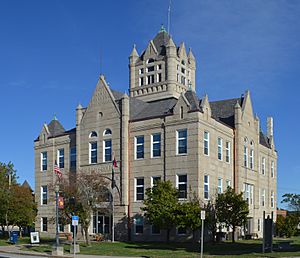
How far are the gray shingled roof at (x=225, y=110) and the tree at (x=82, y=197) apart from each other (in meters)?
17.5

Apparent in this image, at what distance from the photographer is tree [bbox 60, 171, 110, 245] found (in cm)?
4034

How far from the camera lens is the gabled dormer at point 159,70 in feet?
214

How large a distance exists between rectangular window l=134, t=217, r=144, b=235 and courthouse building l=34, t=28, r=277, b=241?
0.10m

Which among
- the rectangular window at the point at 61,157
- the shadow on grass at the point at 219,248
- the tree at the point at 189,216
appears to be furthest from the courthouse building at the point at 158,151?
the tree at the point at 189,216

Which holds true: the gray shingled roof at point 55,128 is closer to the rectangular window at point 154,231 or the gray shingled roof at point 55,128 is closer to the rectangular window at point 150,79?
A: the rectangular window at point 150,79

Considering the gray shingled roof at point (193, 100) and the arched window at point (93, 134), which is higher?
the gray shingled roof at point (193, 100)

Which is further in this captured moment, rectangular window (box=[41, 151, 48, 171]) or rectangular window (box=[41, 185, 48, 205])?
rectangular window (box=[41, 151, 48, 171])

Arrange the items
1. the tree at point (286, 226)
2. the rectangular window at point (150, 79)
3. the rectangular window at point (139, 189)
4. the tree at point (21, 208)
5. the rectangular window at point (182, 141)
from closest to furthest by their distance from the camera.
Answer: the rectangular window at point (182, 141) < the rectangular window at point (139, 189) < the tree at point (21, 208) < the tree at point (286, 226) < the rectangular window at point (150, 79)

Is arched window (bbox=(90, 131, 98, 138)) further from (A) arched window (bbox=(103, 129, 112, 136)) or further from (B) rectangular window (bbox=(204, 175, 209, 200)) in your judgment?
(B) rectangular window (bbox=(204, 175, 209, 200))

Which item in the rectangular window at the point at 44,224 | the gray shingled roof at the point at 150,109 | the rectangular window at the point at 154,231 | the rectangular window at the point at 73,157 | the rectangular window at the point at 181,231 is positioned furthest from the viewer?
the rectangular window at the point at 44,224

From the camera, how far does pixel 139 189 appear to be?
49.8 m

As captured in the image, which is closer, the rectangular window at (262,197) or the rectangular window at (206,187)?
the rectangular window at (206,187)

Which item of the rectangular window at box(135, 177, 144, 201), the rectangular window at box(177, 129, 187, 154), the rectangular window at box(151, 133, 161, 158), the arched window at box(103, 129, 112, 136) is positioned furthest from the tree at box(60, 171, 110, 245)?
the arched window at box(103, 129, 112, 136)

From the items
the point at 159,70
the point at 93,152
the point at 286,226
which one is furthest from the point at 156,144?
the point at 286,226
